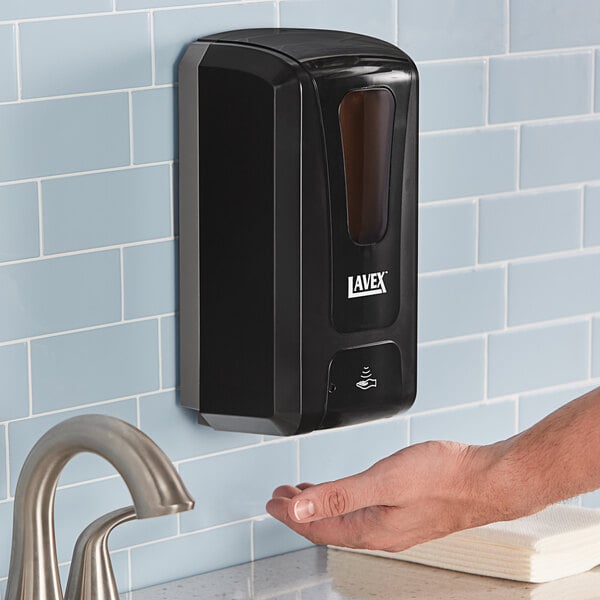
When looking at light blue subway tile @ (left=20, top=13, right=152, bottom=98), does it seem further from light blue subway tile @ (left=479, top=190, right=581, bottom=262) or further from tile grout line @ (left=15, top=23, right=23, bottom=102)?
light blue subway tile @ (left=479, top=190, right=581, bottom=262)

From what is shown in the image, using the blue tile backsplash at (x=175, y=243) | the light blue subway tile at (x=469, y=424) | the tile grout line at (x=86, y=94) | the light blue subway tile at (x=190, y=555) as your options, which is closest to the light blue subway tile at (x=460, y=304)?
the blue tile backsplash at (x=175, y=243)

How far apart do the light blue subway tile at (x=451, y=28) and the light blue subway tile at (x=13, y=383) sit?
59 cm

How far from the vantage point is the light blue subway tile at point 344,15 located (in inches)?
65.8

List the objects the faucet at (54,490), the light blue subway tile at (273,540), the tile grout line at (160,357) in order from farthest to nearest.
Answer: the light blue subway tile at (273,540) → the tile grout line at (160,357) → the faucet at (54,490)

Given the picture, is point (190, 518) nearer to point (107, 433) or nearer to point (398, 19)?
point (107, 433)

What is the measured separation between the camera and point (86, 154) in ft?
4.99

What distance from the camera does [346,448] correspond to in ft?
5.91

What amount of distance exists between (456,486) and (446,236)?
51 centimetres

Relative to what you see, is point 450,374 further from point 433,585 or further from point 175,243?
point 175,243

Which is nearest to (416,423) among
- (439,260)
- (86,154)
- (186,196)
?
(439,260)

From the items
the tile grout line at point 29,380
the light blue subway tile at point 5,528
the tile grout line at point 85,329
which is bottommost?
the light blue subway tile at point 5,528

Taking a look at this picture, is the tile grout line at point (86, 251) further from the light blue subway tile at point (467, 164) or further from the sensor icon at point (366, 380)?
the light blue subway tile at point (467, 164)

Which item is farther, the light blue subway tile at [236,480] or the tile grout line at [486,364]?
the tile grout line at [486,364]

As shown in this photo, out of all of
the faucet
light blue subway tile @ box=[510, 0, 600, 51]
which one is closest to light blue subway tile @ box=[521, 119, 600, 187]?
light blue subway tile @ box=[510, 0, 600, 51]
